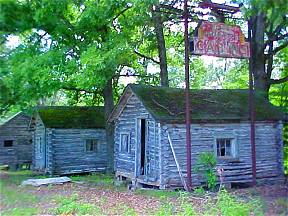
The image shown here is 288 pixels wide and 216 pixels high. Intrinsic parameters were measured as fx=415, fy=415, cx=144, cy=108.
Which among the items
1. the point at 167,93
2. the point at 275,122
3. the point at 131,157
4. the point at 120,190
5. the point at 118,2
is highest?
the point at 118,2

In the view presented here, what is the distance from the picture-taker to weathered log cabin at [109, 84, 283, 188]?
697 inches

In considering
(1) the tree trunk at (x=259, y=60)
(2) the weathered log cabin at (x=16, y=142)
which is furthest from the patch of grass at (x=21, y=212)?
(2) the weathered log cabin at (x=16, y=142)

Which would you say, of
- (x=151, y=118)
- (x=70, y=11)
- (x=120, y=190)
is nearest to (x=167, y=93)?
(x=151, y=118)

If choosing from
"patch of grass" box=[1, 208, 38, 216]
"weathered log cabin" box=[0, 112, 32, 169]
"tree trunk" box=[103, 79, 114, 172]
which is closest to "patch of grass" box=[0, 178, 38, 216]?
"patch of grass" box=[1, 208, 38, 216]

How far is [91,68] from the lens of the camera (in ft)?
62.0

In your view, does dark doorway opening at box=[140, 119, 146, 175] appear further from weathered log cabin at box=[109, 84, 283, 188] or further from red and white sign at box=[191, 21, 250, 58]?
red and white sign at box=[191, 21, 250, 58]

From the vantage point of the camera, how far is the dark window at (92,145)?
28516mm

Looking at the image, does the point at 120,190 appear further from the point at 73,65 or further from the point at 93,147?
the point at 93,147

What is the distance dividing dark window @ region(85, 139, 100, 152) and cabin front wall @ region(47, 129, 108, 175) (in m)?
0.08

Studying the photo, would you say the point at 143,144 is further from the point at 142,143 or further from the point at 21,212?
the point at 21,212

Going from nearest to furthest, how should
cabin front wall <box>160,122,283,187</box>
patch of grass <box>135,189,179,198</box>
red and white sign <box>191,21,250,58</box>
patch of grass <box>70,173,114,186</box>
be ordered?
red and white sign <box>191,21,250,58</box>, patch of grass <box>135,189,179,198</box>, cabin front wall <box>160,122,283,187</box>, patch of grass <box>70,173,114,186</box>

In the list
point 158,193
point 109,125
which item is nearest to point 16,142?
point 109,125

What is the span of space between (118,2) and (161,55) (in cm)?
703

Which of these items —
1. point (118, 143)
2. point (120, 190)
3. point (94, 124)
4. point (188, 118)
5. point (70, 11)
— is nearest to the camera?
point (188, 118)
